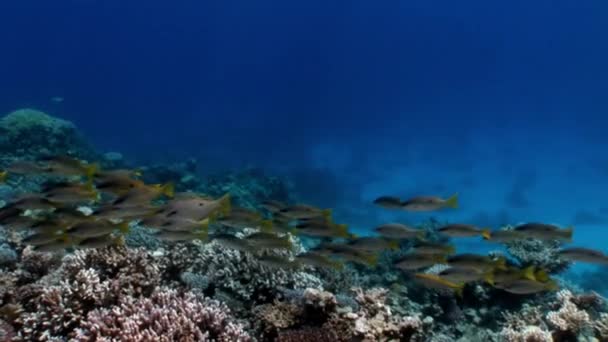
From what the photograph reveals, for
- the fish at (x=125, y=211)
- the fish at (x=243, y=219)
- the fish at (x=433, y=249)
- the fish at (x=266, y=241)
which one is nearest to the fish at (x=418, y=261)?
the fish at (x=433, y=249)

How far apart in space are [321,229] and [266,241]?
0.99 m

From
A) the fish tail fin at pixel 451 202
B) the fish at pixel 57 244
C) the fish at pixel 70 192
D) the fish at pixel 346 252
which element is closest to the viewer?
the fish at pixel 57 244

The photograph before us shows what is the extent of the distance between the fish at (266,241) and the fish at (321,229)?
0.49 meters

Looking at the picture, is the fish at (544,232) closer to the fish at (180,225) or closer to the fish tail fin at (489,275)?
the fish tail fin at (489,275)

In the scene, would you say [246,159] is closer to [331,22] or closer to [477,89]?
[477,89]

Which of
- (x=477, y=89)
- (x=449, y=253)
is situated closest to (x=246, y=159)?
(x=449, y=253)

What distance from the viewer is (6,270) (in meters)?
6.99

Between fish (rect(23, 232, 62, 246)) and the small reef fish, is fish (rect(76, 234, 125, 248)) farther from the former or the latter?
the small reef fish

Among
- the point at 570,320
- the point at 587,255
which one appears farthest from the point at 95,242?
the point at 587,255

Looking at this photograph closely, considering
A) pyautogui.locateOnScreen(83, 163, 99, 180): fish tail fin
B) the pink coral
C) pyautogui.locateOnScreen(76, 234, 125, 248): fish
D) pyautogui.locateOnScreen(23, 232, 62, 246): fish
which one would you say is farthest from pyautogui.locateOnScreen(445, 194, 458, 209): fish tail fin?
pyautogui.locateOnScreen(23, 232, 62, 246): fish

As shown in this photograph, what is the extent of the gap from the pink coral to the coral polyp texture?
0.05ft

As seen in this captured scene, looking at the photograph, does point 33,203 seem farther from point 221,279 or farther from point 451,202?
point 451,202

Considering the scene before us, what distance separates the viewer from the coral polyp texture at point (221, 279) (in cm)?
524

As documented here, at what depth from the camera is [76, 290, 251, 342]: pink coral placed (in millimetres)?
4605
